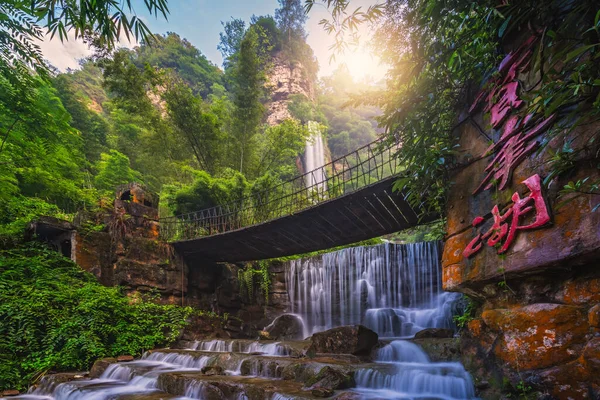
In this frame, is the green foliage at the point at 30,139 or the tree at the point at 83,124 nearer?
the green foliage at the point at 30,139

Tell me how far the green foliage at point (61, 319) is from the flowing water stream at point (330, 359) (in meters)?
0.64

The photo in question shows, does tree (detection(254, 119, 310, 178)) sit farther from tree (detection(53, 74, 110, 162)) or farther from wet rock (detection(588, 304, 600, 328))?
wet rock (detection(588, 304, 600, 328))

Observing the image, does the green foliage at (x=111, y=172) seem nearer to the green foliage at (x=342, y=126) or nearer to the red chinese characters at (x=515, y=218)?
the red chinese characters at (x=515, y=218)

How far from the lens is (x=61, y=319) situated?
6.62 m

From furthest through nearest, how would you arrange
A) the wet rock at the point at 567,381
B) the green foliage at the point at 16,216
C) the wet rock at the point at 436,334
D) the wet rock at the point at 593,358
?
1. the green foliage at the point at 16,216
2. the wet rock at the point at 436,334
3. the wet rock at the point at 567,381
4. the wet rock at the point at 593,358

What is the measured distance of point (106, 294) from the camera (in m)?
7.79

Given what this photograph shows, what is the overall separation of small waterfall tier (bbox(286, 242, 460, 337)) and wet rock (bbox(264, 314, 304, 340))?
1.52 feet

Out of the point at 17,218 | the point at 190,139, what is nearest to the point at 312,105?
the point at 190,139

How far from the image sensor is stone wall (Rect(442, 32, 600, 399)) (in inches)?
105

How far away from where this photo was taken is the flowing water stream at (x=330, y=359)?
14.3 ft

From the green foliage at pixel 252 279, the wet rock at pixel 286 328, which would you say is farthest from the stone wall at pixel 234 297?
the wet rock at pixel 286 328

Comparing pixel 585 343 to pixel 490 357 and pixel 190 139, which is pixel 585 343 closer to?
pixel 490 357

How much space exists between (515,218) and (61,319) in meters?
8.15

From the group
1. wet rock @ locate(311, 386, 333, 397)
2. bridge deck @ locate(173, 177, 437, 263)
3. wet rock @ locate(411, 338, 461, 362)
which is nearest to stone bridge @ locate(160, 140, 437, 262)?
bridge deck @ locate(173, 177, 437, 263)
